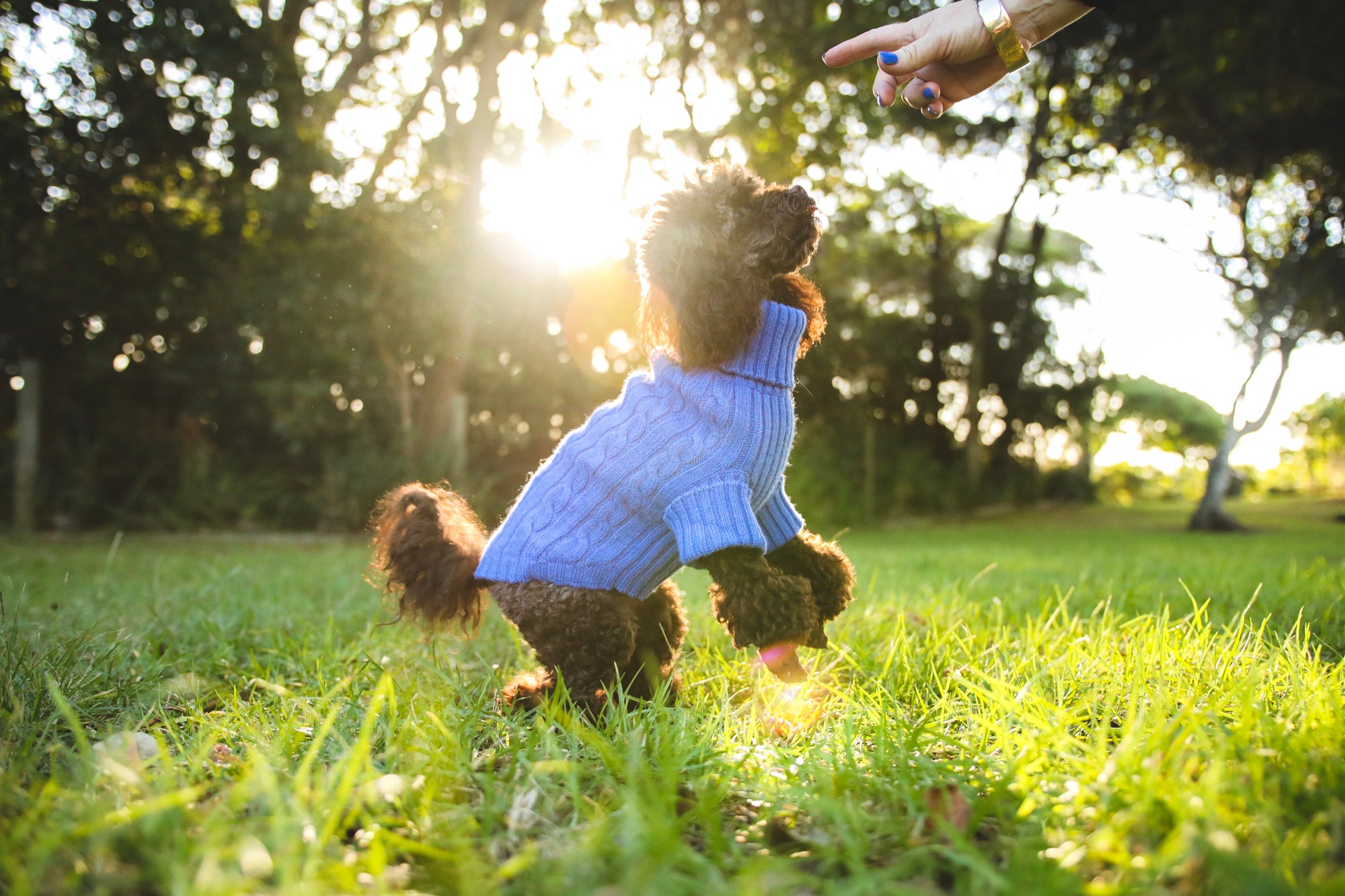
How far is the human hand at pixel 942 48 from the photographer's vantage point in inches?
87.8

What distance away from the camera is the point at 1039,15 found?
7.42 feet

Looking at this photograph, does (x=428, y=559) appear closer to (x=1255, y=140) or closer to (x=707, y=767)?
(x=707, y=767)

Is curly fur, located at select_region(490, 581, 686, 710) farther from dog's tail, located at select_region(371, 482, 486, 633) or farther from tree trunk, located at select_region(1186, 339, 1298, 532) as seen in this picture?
tree trunk, located at select_region(1186, 339, 1298, 532)

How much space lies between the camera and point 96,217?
294 inches

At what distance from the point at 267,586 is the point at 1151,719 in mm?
3856

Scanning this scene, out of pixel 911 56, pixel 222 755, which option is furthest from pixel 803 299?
pixel 222 755

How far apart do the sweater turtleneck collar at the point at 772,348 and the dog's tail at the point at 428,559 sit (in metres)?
0.86

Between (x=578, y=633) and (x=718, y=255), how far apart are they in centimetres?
94

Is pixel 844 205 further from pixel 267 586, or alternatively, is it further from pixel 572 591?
pixel 572 591

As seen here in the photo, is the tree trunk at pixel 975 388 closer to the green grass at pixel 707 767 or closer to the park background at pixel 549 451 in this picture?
Result: the park background at pixel 549 451

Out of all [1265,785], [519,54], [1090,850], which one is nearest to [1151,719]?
[1265,785]

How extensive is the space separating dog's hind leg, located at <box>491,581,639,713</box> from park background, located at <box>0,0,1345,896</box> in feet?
0.35

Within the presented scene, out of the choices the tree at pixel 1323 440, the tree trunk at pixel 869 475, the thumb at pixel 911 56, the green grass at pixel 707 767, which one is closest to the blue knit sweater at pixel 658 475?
the green grass at pixel 707 767

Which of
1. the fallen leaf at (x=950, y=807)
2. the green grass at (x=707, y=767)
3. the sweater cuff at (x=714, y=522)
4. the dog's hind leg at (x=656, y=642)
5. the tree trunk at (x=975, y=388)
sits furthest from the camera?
the tree trunk at (x=975, y=388)
